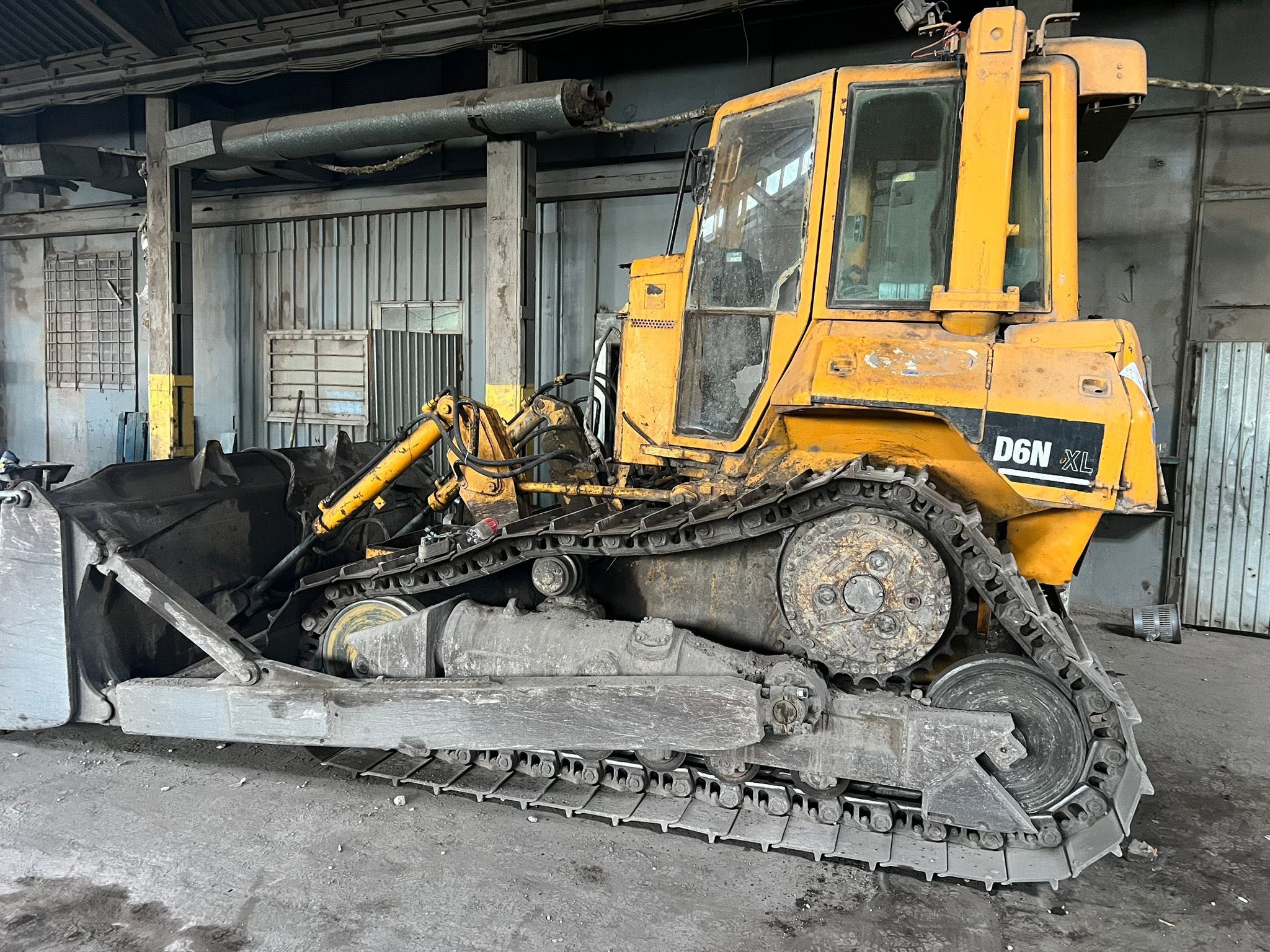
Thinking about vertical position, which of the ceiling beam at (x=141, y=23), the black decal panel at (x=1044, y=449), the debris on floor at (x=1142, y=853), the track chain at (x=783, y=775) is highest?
the ceiling beam at (x=141, y=23)

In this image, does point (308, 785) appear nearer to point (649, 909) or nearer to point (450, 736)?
point (450, 736)

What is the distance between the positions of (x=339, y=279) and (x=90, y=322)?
4517 millimetres

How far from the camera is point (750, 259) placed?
3.47m

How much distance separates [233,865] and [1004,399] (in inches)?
130

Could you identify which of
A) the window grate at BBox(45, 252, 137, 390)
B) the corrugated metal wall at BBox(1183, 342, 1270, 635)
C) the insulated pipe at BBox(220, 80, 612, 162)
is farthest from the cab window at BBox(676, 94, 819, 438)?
the window grate at BBox(45, 252, 137, 390)

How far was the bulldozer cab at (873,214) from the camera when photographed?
2.99 metres

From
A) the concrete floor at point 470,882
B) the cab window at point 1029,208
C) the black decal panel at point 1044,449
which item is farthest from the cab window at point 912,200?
the concrete floor at point 470,882

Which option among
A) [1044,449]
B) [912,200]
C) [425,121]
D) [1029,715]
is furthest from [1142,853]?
[425,121]

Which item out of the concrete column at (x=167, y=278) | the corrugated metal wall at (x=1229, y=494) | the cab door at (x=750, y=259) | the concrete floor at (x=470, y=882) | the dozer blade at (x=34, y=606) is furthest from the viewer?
the concrete column at (x=167, y=278)

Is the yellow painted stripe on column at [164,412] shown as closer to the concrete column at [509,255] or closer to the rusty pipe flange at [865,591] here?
the concrete column at [509,255]

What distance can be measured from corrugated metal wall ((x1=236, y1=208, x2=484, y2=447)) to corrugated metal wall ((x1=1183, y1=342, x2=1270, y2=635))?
22.8 ft

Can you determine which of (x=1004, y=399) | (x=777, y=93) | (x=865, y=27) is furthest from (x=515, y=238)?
(x=1004, y=399)

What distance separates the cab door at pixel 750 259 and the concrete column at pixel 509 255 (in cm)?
415

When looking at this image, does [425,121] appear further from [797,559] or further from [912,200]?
[797,559]
